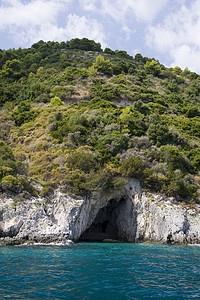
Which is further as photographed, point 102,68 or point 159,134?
point 102,68

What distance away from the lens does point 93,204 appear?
2734cm

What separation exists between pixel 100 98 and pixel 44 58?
147 feet

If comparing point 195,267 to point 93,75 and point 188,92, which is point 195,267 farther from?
point 188,92

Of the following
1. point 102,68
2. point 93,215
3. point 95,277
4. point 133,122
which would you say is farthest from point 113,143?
point 102,68

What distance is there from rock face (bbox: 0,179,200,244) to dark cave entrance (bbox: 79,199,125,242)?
15cm

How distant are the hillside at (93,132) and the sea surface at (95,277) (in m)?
10.9

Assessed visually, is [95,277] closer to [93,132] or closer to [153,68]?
[93,132]

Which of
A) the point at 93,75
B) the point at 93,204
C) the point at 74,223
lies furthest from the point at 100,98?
the point at 74,223

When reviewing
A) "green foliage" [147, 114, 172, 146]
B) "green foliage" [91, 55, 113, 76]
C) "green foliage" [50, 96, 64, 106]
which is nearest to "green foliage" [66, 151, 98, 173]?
"green foliage" [147, 114, 172, 146]

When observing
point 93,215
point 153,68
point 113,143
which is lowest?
point 93,215

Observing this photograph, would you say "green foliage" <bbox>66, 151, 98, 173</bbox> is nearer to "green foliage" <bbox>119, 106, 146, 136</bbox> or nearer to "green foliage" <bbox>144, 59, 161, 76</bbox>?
"green foliage" <bbox>119, 106, 146, 136</bbox>

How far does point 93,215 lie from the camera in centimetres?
2769

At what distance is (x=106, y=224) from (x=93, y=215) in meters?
10.1

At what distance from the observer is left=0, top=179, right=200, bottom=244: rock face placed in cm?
2111
